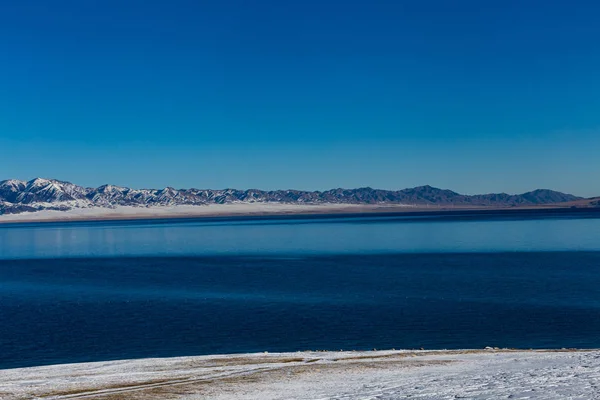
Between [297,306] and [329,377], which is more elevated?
[329,377]

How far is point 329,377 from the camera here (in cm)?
1997

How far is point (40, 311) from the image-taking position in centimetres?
4253

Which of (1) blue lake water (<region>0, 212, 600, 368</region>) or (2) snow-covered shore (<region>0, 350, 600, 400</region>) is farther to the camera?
(1) blue lake water (<region>0, 212, 600, 368</region>)

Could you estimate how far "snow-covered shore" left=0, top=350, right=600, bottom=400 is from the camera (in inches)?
647

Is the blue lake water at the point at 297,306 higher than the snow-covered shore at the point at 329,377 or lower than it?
lower

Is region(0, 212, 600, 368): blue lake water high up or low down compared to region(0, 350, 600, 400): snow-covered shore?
down

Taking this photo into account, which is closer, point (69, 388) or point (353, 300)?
point (69, 388)

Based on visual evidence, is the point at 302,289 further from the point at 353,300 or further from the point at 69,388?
the point at 69,388

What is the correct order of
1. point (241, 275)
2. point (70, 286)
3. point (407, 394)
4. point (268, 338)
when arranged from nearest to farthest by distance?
point (407, 394)
point (268, 338)
point (70, 286)
point (241, 275)

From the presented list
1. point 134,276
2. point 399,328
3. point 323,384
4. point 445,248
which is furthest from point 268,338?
point 445,248

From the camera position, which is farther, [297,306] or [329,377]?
[297,306]

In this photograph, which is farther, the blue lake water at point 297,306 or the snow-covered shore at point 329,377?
the blue lake water at point 297,306

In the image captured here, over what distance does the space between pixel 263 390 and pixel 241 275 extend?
44.6 metres

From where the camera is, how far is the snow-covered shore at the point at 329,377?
1644 cm
